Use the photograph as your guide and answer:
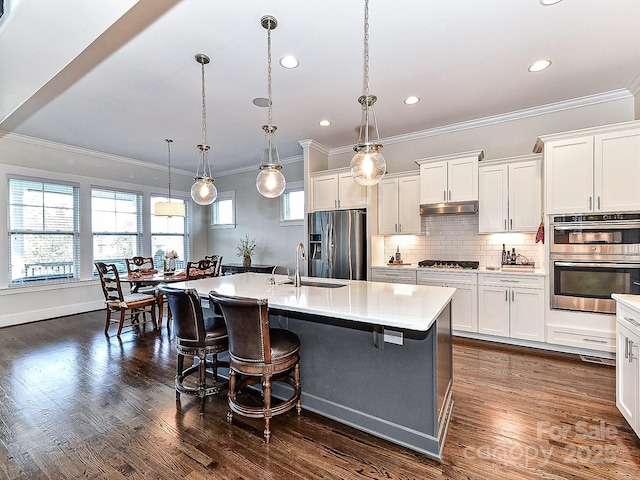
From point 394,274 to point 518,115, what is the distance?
2664mm

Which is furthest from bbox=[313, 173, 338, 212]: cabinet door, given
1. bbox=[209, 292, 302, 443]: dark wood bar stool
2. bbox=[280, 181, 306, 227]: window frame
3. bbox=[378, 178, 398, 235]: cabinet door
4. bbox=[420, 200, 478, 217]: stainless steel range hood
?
bbox=[209, 292, 302, 443]: dark wood bar stool

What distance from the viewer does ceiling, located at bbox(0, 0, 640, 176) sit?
2.23 m

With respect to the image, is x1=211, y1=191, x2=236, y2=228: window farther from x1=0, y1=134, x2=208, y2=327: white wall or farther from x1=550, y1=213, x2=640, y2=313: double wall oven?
x1=550, y1=213, x2=640, y2=313: double wall oven

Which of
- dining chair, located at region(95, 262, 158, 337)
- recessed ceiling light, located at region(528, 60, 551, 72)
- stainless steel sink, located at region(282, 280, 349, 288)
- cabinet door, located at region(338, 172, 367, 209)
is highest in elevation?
recessed ceiling light, located at region(528, 60, 551, 72)

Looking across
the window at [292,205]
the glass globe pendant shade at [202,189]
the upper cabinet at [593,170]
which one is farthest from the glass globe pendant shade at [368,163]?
the window at [292,205]

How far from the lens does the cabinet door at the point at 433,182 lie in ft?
14.1

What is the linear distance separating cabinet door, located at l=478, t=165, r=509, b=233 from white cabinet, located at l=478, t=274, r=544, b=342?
69 cm

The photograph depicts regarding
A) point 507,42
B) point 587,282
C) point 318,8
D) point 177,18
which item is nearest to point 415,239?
point 587,282

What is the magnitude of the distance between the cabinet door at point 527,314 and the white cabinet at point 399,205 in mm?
1505

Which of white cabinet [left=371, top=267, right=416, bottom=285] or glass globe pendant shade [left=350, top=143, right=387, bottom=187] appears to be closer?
glass globe pendant shade [left=350, top=143, right=387, bottom=187]

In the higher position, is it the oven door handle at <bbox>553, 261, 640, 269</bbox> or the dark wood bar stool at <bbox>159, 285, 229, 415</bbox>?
the oven door handle at <bbox>553, 261, 640, 269</bbox>

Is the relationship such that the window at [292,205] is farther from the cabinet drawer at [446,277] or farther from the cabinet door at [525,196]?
the cabinet door at [525,196]

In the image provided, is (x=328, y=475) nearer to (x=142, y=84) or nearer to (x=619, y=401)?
(x=619, y=401)

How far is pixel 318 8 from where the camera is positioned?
2.27 meters
